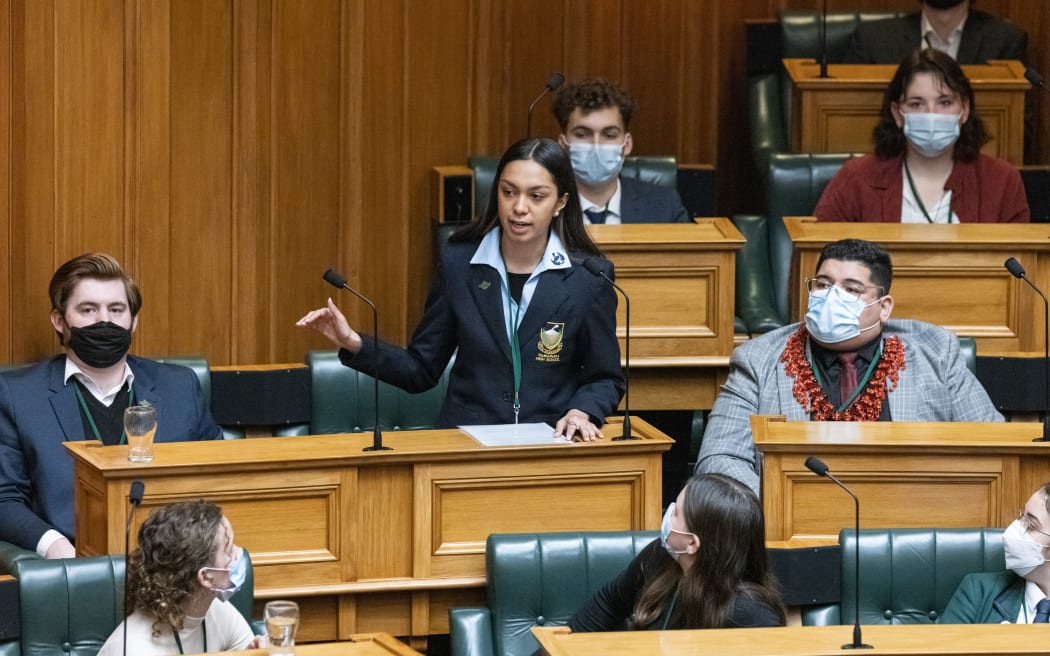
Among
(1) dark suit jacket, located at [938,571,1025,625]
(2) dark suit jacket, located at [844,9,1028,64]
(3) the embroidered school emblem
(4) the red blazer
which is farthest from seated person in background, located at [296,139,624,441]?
(2) dark suit jacket, located at [844,9,1028,64]

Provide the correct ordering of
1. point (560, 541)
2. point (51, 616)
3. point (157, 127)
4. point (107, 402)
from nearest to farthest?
point (51, 616), point (560, 541), point (107, 402), point (157, 127)

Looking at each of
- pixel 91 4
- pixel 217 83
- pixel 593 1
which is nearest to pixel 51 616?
pixel 91 4

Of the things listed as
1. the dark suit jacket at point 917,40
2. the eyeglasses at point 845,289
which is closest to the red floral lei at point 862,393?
the eyeglasses at point 845,289

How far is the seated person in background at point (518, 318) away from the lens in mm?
4148

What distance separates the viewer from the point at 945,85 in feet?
17.5

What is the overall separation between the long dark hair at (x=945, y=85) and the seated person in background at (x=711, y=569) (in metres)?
2.35

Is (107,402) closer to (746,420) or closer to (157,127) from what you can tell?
(157,127)

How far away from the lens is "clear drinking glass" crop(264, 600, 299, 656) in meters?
2.86

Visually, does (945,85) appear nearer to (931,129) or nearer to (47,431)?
(931,129)

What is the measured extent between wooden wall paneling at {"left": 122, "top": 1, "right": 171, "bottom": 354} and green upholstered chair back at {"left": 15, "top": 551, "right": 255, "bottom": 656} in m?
1.72

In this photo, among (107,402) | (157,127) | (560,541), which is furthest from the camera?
(157,127)

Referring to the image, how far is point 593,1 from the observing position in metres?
6.29

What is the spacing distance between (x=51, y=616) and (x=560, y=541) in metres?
0.93

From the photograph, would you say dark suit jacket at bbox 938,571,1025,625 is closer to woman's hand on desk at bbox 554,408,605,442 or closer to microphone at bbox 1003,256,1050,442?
microphone at bbox 1003,256,1050,442
